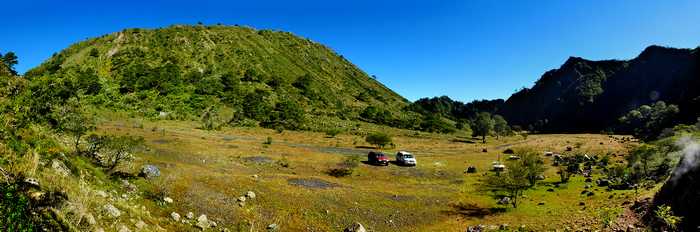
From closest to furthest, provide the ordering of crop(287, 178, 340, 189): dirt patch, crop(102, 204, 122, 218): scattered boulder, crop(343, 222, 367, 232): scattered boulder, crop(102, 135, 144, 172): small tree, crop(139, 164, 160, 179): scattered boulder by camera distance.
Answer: crop(102, 204, 122, 218): scattered boulder
crop(343, 222, 367, 232): scattered boulder
crop(139, 164, 160, 179): scattered boulder
crop(102, 135, 144, 172): small tree
crop(287, 178, 340, 189): dirt patch

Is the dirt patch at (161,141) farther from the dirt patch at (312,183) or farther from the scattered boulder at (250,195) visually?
the scattered boulder at (250,195)

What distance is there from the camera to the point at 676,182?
21812 mm

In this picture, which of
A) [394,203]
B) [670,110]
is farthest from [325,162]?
[670,110]

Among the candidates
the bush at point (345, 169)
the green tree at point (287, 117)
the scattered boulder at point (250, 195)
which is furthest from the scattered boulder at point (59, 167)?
the green tree at point (287, 117)

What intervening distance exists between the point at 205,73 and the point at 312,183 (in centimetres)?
10406

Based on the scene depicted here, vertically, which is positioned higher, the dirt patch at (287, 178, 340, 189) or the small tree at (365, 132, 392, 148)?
the small tree at (365, 132, 392, 148)

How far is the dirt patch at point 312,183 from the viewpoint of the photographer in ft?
112

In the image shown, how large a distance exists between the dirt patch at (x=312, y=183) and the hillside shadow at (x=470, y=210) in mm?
10705

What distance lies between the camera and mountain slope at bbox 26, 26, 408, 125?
102938mm

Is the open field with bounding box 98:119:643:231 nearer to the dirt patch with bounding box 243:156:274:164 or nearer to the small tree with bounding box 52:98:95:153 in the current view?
the dirt patch with bounding box 243:156:274:164

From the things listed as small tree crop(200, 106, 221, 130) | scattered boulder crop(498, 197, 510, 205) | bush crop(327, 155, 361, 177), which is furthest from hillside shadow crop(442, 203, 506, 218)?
small tree crop(200, 106, 221, 130)

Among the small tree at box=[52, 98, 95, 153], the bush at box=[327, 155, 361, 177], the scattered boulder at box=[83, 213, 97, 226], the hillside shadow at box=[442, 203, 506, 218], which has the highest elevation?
the small tree at box=[52, 98, 95, 153]

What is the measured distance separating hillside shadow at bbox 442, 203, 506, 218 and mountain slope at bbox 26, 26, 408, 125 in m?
79.1

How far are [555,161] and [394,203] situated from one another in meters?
41.3
